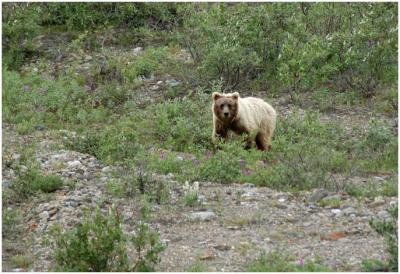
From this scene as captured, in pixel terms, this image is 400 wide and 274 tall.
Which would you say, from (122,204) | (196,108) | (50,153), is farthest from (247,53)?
(122,204)

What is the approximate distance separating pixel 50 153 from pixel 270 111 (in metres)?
3.07

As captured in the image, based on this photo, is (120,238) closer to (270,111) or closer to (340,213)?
(340,213)

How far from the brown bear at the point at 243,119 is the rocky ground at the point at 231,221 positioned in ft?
A: 6.90

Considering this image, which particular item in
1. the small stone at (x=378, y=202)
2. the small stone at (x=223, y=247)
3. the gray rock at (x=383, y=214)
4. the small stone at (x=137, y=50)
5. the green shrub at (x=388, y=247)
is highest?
the green shrub at (x=388, y=247)

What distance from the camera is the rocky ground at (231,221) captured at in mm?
6527

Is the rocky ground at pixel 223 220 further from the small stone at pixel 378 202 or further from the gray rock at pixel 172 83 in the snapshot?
the gray rock at pixel 172 83

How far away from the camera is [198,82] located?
13.7 m

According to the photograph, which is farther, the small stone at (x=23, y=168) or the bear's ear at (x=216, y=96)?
the bear's ear at (x=216, y=96)

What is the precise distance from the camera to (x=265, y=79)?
44.8 ft

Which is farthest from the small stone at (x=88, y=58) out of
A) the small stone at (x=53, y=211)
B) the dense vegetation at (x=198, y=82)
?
the small stone at (x=53, y=211)

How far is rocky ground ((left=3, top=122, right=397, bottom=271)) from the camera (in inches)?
257

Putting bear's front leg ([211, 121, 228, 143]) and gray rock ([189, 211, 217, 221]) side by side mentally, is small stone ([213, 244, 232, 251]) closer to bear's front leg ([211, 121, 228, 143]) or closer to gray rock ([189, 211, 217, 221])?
gray rock ([189, 211, 217, 221])

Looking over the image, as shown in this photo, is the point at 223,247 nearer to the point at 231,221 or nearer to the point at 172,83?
the point at 231,221

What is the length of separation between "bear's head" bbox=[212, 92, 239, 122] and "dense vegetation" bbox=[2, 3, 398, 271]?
0.43 m
